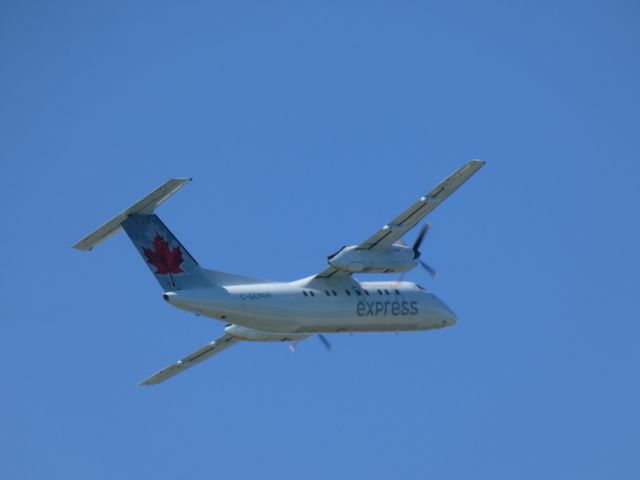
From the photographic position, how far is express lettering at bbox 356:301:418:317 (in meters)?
51.0

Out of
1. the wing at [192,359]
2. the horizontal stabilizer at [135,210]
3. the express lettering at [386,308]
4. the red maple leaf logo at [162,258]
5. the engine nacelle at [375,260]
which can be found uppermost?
the horizontal stabilizer at [135,210]

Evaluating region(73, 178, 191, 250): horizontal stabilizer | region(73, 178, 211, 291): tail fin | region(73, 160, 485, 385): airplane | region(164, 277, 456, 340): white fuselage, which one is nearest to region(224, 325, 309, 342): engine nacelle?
region(73, 160, 485, 385): airplane

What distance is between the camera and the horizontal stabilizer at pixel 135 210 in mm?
47531

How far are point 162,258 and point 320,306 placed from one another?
5667mm

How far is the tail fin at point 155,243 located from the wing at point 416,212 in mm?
4788

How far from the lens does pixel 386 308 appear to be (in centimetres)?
5188

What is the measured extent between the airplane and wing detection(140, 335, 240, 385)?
7.55 ft

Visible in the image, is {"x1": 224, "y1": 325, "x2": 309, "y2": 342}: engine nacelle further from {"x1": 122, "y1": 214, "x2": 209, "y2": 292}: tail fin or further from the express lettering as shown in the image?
{"x1": 122, "y1": 214, "x2": 209, "y2": 292}: tail fin

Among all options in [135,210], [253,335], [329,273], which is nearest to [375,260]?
[329,273]

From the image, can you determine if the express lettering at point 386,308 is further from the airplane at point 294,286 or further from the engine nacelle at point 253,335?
the engine nacelle at point 253,335

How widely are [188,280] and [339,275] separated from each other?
18.8ft

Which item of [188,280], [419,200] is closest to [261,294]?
[188,280]

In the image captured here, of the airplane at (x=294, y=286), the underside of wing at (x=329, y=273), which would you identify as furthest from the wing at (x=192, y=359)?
the underside of wing at (x=329, y=273)

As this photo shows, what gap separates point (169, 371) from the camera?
56.1m
